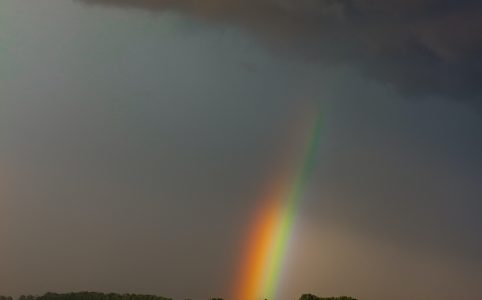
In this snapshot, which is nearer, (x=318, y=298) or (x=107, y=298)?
(x=318, y=298)

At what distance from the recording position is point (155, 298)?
134 m

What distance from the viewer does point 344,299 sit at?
105750mm

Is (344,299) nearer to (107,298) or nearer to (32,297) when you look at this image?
(107,298)

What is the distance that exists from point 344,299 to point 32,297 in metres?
60.2

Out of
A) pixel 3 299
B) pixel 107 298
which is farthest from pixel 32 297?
pixel 107 298

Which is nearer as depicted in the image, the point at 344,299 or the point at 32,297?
the point at 344,299

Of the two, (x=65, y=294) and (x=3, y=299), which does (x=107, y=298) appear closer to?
(x=65, y=294)

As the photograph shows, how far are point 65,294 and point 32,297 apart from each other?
6.93 meters

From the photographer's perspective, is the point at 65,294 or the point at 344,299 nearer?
the point at 344,299

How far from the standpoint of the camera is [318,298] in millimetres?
104812

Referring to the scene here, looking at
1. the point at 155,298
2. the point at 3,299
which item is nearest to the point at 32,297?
the point at 3,299

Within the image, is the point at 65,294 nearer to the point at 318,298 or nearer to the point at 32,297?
the point at 32,297

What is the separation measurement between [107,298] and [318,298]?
145ft

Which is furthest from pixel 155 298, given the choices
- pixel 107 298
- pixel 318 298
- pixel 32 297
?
pixel 318 298
